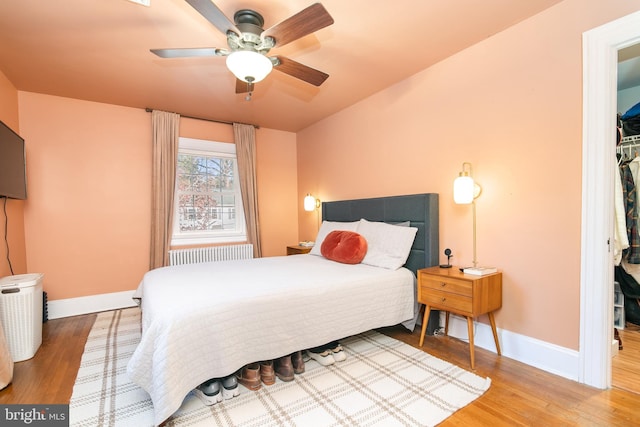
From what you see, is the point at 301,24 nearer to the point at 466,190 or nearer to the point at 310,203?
the point at 466,190

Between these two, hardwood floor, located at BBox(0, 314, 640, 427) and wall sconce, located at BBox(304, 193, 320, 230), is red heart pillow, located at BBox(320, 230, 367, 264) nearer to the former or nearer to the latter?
hardwood floor, located at BBox(0, 314, 640, 427)

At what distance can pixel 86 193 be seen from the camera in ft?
11.7

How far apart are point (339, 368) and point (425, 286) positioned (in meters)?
0.97

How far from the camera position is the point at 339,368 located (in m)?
2.16

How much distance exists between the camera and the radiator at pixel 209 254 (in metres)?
3.93

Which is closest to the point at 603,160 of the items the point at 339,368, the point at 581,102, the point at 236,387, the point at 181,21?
the point at 581,102

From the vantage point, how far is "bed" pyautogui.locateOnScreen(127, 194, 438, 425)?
1575 millimetres

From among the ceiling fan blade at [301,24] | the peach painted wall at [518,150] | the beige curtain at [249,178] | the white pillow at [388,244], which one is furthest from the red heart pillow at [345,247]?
the ceiling fan blade at [301,24]

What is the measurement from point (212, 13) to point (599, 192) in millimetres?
2592

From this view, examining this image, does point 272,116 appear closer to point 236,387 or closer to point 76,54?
point 76,54

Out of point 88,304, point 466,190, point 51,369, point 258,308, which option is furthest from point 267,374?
point 88,304

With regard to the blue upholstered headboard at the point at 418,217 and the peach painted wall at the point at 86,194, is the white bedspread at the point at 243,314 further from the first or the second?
the peach painted wall at the point at 86,194

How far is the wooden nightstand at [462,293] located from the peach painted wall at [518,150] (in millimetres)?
170

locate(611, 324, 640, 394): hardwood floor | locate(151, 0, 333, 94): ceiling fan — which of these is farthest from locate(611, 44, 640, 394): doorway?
locate(151, 0, 333, 94): ceiling fan
